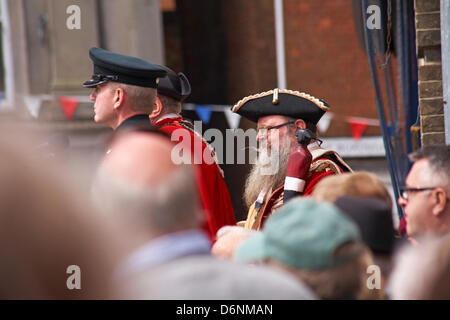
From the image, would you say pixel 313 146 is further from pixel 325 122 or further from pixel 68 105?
pixel 325 122

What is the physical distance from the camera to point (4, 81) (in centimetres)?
824

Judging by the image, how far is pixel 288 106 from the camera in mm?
4051

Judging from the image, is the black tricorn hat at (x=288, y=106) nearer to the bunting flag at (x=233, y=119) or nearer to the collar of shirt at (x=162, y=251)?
the collar of shirt at (x=162, y=251)

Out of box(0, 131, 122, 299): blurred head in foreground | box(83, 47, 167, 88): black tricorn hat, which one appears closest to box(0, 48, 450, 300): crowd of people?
box(0, 131, 122, 299): blurred head in foreground

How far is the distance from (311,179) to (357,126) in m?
5.21

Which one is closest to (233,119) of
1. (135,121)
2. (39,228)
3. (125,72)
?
(125,72)

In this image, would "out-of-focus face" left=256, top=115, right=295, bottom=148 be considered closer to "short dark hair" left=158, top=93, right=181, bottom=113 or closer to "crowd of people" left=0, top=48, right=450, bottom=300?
"short dark hair" left=158, top=93, right=181, bottom=113

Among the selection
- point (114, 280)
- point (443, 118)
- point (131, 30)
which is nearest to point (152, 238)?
point (114, 280)

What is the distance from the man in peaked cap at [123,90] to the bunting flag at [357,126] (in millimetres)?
5465

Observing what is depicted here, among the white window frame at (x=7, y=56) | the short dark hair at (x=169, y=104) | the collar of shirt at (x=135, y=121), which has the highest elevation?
the white window frame at (x=7, y=56)

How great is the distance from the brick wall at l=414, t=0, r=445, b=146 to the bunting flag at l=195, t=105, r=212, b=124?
17.7 ft

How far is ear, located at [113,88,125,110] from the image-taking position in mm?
3432

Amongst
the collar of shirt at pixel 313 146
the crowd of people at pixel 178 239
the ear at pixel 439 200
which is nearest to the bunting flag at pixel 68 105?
the collar of shirt at pixel 313 146

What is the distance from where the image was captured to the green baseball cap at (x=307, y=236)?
1.84 meters
